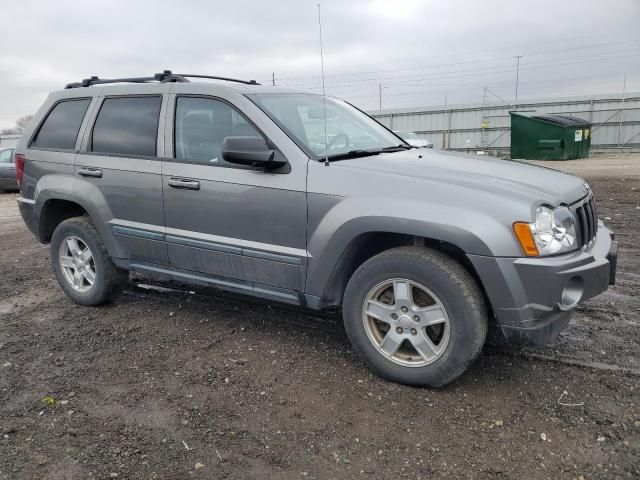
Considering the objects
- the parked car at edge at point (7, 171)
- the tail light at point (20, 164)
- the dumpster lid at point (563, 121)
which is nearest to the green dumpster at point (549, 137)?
the dumpster lid at point (563, 121)

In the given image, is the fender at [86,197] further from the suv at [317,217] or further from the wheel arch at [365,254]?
the wheel arch at [365,254]

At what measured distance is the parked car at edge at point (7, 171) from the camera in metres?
15.0

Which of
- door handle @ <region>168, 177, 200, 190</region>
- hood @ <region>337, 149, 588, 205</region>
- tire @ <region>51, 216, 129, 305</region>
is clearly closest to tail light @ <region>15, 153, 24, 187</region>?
tire @ <region>51, 216, 129, 305</region>

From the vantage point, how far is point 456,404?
121 inches

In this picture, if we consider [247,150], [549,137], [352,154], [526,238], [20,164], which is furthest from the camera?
[549,137]

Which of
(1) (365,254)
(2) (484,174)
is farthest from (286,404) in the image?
(2) (484,174)

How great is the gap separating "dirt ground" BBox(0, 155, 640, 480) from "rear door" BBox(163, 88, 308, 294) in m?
0.63

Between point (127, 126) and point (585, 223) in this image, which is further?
point (127, 126)

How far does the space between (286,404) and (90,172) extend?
2.67 m

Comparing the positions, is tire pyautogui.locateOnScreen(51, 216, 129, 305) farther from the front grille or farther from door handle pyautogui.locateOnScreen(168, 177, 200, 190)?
the front grille

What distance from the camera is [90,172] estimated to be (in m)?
4.45

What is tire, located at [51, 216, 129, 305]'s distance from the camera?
4629 millimetres

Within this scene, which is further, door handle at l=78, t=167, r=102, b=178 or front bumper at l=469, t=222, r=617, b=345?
door handle at l=78, t=167, r=102, b=178

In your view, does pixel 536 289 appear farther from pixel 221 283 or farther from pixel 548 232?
pixel 221 283
